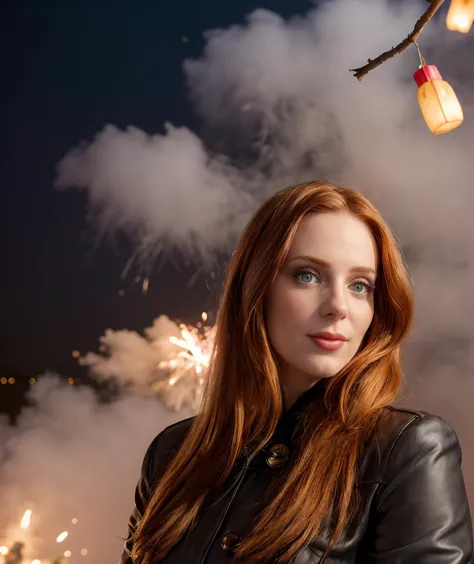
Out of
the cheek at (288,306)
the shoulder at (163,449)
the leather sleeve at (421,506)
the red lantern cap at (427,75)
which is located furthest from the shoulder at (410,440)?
the red lantern cap at (427,75)

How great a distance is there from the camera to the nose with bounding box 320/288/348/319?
1.33m

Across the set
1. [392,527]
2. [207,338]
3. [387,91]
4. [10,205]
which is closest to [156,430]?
[207,338]

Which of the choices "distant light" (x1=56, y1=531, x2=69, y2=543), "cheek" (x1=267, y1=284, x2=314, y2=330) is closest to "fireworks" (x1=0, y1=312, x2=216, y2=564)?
Answer: "distant light" (x1=56, y1=531, x2=69, y2=543)

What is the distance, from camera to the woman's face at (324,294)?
1.35m

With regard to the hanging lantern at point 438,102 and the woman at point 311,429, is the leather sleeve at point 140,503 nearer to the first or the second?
the woman at point 311,429

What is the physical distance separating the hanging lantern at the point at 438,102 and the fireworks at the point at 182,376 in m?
1.39

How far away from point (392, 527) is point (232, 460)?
1.18 feet

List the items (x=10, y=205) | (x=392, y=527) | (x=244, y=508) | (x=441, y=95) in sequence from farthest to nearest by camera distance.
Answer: (x=10, y=205) < (x=441, y=95) < (x=244, y=508) < (x=392, y=527)

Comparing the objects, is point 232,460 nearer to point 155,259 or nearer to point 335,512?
point 335,512

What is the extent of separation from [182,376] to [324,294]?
6.25 feet

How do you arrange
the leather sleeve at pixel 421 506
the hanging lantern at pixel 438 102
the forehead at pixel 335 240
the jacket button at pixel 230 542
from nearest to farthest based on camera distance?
1. the leather sleeve at pixel 421 506
2. the jacket button at pixel 230 542
3. the forehead at pixel 335 240
4. the hanging lantern at pixel 438 102

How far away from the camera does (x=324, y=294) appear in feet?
4.45

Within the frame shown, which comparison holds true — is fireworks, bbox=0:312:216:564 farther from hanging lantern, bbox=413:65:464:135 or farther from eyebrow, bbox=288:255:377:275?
eyebrow, bbox=288:255:377:275

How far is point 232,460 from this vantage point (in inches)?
55.4
